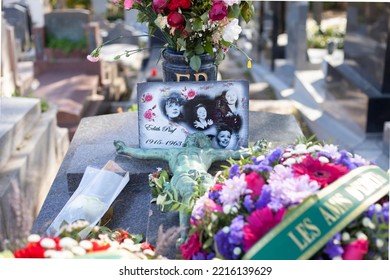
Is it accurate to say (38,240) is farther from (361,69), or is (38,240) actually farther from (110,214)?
(361,69)

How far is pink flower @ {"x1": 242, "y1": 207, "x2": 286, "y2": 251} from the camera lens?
1.76 m

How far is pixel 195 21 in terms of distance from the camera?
317 centimetres

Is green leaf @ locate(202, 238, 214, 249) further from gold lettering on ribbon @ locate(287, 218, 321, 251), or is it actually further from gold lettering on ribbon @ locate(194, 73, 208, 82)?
gold lettering on ribbon @ locate(194, 73, 208, 82)

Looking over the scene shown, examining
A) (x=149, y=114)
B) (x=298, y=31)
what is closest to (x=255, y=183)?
(x=149, y=114)

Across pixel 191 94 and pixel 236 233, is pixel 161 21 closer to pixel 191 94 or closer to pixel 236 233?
pixel 191 94

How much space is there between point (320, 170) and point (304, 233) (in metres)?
0.38

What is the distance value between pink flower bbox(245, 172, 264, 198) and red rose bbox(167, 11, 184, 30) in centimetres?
137

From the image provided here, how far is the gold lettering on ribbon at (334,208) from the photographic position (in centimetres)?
174

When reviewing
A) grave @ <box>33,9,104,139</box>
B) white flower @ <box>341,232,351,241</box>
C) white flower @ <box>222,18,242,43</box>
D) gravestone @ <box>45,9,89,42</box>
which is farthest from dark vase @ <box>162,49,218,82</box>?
gravestone @ <box>45,9,89,42</box>

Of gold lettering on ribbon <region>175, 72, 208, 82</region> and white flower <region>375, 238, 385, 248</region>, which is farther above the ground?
gold lettering on ribbon <region>175, 72, 208, 82</region>

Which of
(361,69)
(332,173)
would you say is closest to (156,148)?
(332,173)

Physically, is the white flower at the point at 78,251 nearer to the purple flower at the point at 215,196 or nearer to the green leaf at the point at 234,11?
the purple flower at the point at 215,196
